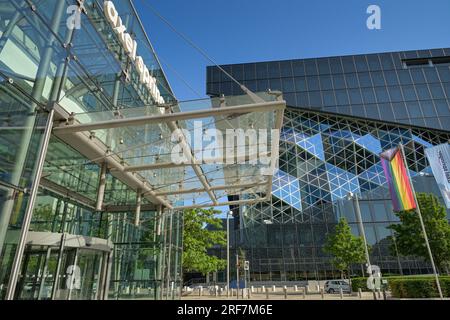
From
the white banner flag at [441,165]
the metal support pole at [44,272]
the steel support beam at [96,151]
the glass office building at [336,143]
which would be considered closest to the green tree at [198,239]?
the steel support beam at [96,151]

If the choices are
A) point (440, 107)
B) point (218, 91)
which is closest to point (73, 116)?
point (218, 91)

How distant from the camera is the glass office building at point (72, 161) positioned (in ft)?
23.3

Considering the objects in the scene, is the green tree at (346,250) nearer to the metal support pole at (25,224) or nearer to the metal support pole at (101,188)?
the metal support pole at (101,188)

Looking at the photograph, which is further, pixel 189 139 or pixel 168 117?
pixel 189 139

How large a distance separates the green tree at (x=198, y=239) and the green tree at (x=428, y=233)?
17.3 metres

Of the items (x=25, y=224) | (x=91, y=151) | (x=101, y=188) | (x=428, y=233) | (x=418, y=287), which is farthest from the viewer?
(x=428, y=233)

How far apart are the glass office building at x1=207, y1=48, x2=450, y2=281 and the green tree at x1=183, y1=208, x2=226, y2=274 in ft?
68.7

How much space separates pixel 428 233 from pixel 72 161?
2992 cm

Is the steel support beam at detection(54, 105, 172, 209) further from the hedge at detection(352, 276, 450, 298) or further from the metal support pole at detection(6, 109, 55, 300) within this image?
the hedge at detection(352, 276, 450, 298)

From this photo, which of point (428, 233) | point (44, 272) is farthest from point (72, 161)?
point (428, 233)

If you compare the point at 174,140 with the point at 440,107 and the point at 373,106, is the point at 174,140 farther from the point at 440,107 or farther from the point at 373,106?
the point at 440,107

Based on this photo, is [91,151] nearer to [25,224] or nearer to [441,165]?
[25,224]

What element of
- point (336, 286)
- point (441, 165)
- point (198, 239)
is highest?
point (441, 165)

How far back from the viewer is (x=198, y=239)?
88.2 feet
